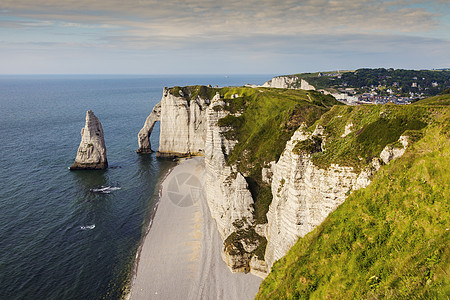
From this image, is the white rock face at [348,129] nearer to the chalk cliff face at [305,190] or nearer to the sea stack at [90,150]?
the chalk cliff face at [305,190]

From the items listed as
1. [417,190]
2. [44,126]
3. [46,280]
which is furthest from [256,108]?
[44,126]

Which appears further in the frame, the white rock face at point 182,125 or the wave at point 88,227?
the white rock face at point 182,125

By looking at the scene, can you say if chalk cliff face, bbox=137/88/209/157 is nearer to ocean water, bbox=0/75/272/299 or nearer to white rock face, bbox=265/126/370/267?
ocean water, bbox=0/75/272/299

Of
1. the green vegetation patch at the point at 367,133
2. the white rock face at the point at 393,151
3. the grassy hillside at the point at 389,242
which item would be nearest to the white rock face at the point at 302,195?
the green vegetation patch at the point at 367,133

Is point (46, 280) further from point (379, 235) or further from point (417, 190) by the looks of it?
point (417, 190)

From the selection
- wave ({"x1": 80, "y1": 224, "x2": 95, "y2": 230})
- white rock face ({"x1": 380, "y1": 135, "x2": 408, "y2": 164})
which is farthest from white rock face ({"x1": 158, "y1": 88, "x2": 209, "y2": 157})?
white rock face ({"x1": 380, "y1": 135, "x2": 408, "y2": 164})

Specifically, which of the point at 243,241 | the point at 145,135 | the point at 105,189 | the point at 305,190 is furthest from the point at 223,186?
the point at 145,135
